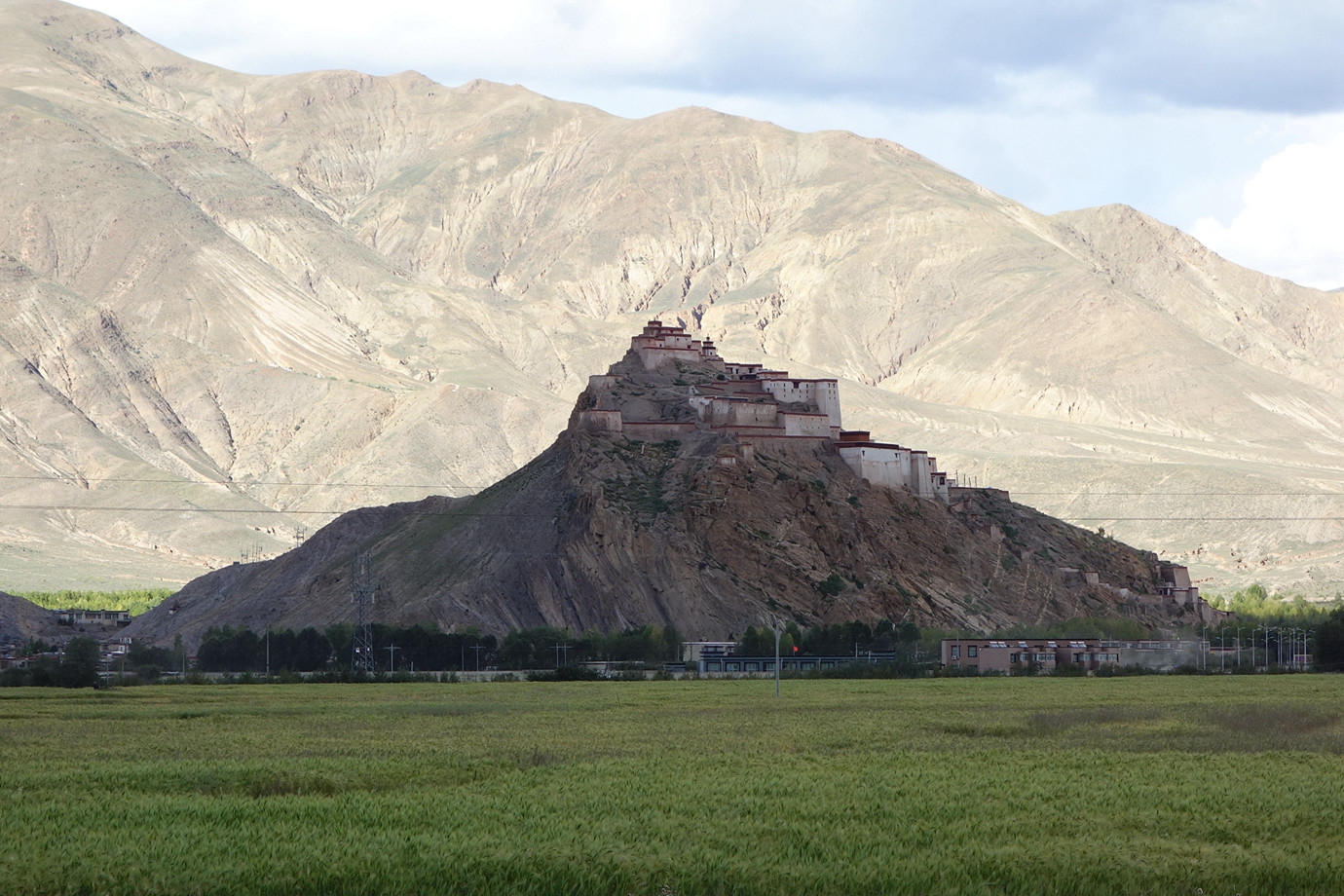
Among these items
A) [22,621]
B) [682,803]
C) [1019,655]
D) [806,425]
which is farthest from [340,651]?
[682,803]

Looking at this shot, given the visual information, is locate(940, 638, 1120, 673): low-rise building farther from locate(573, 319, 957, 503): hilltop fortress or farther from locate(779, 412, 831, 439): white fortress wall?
locate(779, 412, 831, 439): white fortress wall

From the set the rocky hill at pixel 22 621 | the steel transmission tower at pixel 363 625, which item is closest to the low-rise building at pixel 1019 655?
the steel transmission tower at pixel 363 625

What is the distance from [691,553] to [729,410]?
22.5 metres

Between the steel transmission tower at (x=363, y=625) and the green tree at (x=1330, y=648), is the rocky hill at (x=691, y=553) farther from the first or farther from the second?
the green tree at (x=1330, y=648)

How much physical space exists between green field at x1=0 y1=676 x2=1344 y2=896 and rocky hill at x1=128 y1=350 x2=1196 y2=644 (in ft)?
280

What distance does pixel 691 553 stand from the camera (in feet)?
500

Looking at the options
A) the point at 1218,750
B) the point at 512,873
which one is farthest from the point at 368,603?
the point at 512,873

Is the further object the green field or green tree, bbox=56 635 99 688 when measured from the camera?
green tree, bbox=56 635 99 688

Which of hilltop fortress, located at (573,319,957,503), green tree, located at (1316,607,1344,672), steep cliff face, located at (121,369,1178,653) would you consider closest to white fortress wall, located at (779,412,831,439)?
hilltop fortress, located at (573,319,957,503)

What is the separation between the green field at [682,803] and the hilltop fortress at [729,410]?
10531 cm

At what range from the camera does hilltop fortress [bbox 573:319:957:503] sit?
6698 inches

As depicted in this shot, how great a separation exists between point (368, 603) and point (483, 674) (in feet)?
105

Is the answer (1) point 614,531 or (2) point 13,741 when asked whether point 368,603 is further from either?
(2) point 13,741

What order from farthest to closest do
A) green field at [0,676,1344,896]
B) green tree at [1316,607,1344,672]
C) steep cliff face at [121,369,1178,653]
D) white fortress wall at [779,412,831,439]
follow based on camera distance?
white fortress wall at [779,412,831,439] → steep cliff face at [121,369,1178,653] → green tree at [1316,607,1344,672] → green field at [0,676,1344,896]
